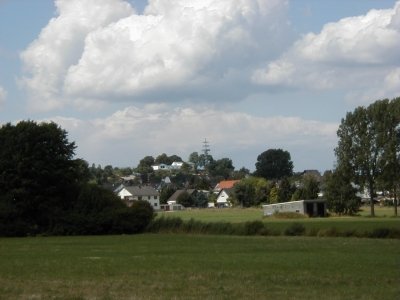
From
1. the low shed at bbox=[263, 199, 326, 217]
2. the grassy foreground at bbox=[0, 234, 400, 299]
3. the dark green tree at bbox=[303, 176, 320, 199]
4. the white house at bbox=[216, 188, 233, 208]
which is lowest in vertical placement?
the grassy foreground at bbox=[0, 234, 400, 299]

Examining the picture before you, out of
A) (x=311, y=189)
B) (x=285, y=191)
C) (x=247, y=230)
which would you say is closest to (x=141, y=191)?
(x=285, y=191)

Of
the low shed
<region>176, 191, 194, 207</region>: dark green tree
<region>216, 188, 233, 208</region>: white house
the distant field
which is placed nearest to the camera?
the distant field

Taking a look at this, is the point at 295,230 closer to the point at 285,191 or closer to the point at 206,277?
the point at 206,277

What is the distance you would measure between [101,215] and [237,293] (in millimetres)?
47498

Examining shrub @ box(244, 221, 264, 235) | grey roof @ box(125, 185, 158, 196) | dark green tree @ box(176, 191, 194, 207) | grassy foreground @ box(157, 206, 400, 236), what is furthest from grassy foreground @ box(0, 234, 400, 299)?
grey roof @ box(125, 185, 158, 196)

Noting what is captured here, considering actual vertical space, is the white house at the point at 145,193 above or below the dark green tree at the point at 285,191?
above

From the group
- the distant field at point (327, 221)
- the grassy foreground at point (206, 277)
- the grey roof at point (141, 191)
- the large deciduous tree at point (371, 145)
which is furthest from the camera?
the grey roof at point (141, 191)

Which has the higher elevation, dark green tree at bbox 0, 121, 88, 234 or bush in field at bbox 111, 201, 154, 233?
dark green tree at bbox 0, 121, 88, 234

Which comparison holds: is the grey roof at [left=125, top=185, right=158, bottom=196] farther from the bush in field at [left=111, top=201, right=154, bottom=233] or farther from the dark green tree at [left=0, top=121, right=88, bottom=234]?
the bush in field at [left=111, top=201, right=154, bottom=233]

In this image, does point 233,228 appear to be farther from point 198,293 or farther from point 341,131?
point 341,131

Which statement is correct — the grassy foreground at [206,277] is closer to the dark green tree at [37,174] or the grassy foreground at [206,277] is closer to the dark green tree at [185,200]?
the dark green tree at [37,174]

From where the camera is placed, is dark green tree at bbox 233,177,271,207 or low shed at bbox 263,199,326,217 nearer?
low shed at bbox 263,199,326,217

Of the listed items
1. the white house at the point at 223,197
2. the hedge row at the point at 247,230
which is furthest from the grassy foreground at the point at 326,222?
the white house at the point at 223,197

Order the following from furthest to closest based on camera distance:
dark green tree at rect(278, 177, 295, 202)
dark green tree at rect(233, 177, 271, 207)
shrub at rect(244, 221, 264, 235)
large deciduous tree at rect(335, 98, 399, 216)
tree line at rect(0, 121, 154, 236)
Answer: dark green tree at rect(233, 177, 271, 207)
dark green tree at rect(278, 177, 295, 202)
large deciduous tree at rect(335, 98, 399, 216)
tree line at rect(0, 121, 154, 236)
shrub at rect(244, 221, 264, 235)
